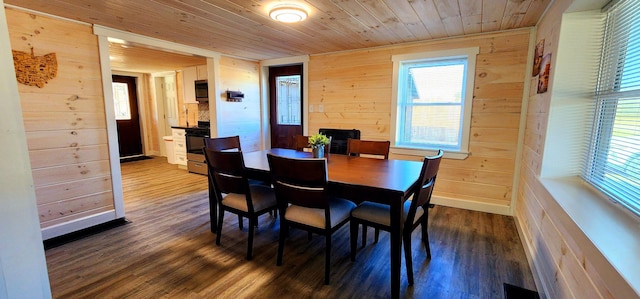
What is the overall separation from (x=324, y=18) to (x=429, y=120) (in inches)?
76.1

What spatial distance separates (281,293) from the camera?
1800 mm

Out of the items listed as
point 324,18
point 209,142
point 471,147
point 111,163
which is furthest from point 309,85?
point 111,163

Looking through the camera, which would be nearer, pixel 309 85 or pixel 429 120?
pixel 429 120

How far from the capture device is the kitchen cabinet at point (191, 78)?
200 inches

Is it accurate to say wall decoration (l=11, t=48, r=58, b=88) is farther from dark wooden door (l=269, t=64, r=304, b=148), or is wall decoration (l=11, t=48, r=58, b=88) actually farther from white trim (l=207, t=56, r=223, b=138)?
dark wooden door (l=269, t=64, r=304, b=148)

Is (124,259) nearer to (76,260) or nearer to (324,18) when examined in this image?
(76,260)

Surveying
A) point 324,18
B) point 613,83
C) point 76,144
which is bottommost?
point 76,144

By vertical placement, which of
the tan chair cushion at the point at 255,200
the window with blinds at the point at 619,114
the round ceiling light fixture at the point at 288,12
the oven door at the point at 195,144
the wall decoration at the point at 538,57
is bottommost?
the tan chair cushion at the point at 255,200

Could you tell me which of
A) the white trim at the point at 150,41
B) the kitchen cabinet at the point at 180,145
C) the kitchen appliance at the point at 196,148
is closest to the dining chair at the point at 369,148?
the white trim at the point at 150,41

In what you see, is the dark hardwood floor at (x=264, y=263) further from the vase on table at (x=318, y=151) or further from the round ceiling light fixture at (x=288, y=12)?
the round ceiling light fixture at (x=288, y=12)

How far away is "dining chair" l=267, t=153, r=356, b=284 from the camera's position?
1727mm

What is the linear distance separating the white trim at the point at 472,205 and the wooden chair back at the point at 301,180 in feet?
7.55

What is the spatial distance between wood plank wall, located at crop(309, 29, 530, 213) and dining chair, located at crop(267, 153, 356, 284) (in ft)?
6.66

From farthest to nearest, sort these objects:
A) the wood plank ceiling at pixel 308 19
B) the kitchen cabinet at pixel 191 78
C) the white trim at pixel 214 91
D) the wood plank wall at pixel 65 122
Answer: the kitchen cabinet at pixel 191 78, the white trim at pixel 214 91, the wood plank wall at pixel 65 122, the wood plank ceiling at pixel 308 19
